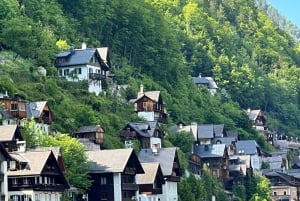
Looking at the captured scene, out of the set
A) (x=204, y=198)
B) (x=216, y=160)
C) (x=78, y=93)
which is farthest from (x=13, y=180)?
(x=216, y=160)

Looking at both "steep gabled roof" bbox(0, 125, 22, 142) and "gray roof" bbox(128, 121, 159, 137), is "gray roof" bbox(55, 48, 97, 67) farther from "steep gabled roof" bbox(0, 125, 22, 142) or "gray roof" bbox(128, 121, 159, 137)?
"steep gabled roof" bbox(0, 125, 22, 142)

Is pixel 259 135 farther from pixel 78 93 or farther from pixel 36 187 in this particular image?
pixel 36 187

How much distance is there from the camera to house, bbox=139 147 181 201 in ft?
303

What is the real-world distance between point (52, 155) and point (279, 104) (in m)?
122

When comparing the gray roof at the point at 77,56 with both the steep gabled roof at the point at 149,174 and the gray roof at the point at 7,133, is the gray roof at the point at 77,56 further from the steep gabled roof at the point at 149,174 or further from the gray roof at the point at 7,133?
the gray roof at the point at 7,133

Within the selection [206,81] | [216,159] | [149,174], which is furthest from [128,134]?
[206,81]

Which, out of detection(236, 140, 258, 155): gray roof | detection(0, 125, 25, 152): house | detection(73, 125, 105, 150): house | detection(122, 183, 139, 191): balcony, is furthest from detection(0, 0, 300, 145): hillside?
detection(0, 125, 25, 152): house

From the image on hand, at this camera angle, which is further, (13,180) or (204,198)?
(204,198)

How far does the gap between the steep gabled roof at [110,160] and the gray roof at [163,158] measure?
33.0 ft

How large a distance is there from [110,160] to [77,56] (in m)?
33.4

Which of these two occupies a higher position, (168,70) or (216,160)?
(168,70)

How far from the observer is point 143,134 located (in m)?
105

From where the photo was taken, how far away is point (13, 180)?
233 ft

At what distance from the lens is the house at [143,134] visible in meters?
102
